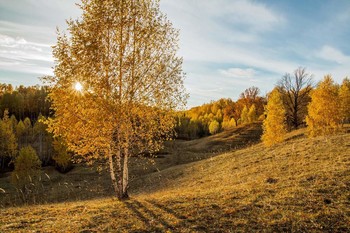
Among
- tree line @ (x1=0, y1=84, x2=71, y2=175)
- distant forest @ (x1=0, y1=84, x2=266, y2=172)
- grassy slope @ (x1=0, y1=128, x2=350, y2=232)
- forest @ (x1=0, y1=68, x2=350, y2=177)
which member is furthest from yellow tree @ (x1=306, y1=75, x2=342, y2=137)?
distant forest @ (x1=0, y1=84, x2=266, y2=172)

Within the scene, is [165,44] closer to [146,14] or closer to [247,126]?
[146,14]

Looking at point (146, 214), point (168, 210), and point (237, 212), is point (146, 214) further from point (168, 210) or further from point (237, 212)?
point (237, 212)

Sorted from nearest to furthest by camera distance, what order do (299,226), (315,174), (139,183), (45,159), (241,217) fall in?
(299,226)
(241,217)
(315,174)
(139,183)
(45,159)

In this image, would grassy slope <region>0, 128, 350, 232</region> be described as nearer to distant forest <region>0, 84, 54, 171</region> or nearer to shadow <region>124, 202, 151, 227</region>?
shadow <region>124, 202, 151, 227</region>

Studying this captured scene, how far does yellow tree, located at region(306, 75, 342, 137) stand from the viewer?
44250mm

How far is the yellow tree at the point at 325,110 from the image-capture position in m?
44.2

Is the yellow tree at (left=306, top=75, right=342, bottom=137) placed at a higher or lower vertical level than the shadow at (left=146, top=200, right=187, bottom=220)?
higher

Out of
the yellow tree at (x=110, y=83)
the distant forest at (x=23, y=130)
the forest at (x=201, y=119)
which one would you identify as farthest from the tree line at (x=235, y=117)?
the yellow tree at (x=110, y=83)

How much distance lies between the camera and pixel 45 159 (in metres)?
80.0

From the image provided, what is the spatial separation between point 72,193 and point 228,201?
31953 mm

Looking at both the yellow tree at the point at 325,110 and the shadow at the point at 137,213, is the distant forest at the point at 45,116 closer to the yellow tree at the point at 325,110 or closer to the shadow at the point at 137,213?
the yellow tree at the point at 325,110

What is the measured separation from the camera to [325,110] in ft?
146

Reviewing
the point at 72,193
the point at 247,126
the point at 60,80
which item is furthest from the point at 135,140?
the point at 247,126

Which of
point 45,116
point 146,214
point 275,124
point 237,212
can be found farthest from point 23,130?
point 237,212
